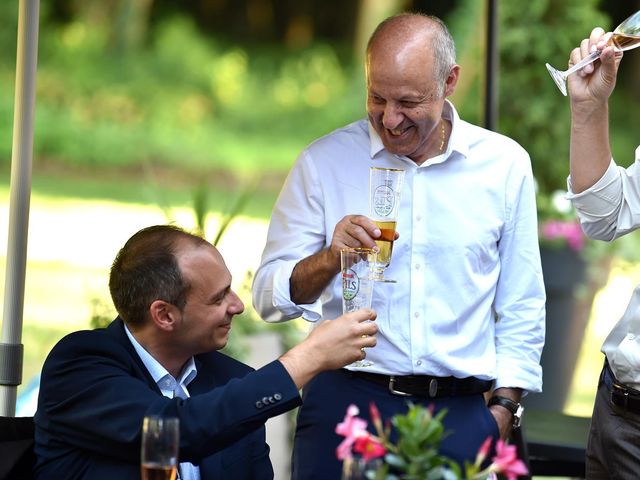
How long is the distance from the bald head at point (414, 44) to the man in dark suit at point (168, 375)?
2.11ft

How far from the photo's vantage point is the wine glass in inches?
104

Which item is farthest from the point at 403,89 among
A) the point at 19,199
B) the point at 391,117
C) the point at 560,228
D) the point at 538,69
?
the point at 538,69

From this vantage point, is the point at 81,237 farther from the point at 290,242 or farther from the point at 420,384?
the point at 420,384

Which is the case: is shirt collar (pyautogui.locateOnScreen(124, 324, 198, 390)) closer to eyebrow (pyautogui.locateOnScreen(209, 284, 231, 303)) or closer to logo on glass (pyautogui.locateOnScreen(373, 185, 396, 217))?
eyebrow (pyautogui.locateOnScreen(209, 284, 231, 303))

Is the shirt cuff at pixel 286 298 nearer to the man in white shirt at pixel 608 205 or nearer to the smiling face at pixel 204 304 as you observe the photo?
the smiling face at pixel 204 304

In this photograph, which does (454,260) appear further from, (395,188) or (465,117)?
(465,117)

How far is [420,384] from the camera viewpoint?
2955 mm

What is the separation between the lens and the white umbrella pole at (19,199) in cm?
316

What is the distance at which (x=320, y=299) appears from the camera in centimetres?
305

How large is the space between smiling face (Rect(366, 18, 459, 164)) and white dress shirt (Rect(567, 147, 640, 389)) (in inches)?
15.8

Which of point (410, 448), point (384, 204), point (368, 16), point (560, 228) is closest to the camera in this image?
point (410, 448)

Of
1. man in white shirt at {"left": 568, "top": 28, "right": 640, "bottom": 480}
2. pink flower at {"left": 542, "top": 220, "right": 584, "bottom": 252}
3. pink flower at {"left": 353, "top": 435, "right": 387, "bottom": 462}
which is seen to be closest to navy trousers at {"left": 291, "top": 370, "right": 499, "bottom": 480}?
man in white shirt at {"left": 568, "top": 28, "right": 640, "bottom": 480}

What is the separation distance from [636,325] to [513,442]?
973 millimetres

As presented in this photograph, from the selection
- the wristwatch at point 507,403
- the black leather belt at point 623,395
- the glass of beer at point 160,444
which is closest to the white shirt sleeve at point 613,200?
the black leather belt at point 623,395
